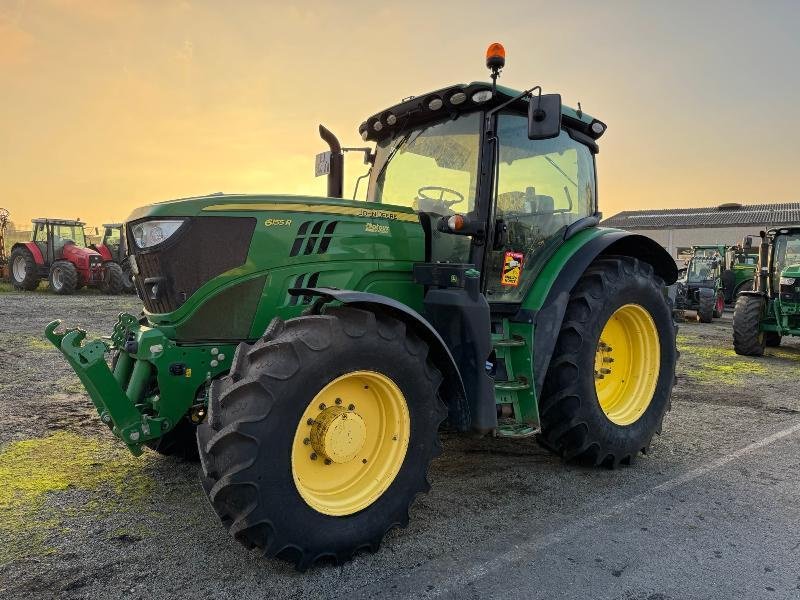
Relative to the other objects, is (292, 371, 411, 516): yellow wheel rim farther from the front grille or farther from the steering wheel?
the steering wheel

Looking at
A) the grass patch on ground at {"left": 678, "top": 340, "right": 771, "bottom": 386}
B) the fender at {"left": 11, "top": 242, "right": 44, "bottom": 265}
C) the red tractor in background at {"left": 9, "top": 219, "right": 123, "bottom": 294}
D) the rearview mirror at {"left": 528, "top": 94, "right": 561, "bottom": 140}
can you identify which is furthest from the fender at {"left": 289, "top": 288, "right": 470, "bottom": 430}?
the fender at {"left": 11, "top": 242, "right": 44, "bottom": 265}

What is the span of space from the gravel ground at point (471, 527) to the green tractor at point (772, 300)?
5.32m

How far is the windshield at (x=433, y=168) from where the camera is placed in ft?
12.2

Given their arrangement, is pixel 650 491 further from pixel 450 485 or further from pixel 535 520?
pixel 450 485

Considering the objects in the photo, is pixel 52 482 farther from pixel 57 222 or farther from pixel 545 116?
pixel 57 222

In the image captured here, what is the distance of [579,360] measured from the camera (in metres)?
3.76

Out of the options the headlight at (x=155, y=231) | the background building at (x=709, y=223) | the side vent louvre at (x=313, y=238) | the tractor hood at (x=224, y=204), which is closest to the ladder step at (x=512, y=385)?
the side vent louvre at (x=313, y=238)

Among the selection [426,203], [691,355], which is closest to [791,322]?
[691,355]

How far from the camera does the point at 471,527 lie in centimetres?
311

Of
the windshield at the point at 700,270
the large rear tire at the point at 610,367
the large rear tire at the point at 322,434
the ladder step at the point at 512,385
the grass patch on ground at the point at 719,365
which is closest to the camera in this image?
the large rear tire at the point at 322,434

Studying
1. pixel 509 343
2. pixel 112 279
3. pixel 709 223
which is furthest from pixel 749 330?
pixel 709 223

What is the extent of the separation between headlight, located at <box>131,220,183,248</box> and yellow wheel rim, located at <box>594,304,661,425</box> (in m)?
2.91

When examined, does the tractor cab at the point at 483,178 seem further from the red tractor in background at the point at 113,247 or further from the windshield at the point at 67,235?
the windshield at the point at 67,235

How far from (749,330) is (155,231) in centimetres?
958
